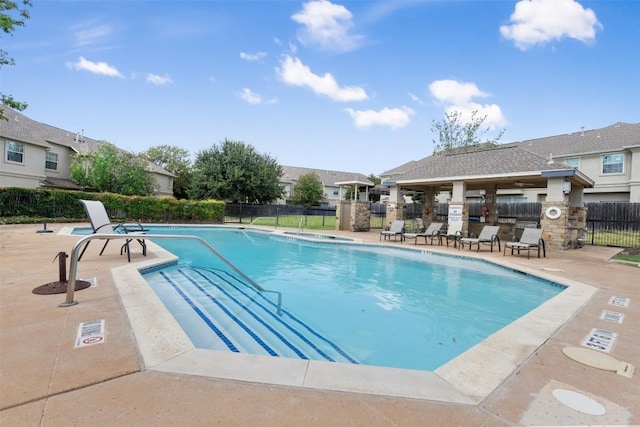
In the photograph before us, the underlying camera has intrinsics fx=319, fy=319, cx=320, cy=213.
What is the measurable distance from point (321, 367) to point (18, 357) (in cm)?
232

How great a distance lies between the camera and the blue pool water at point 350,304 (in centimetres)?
390

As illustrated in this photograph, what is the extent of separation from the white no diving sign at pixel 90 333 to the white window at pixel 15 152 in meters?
24.4

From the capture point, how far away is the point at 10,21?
34.9 ft

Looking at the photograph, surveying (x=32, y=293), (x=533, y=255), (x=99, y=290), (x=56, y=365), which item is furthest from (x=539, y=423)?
(x=533, y=255)

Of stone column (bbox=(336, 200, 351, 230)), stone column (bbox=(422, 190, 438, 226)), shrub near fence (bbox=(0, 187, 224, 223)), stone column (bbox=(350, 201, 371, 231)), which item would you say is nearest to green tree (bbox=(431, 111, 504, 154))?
stone column (bbox=(422, 190, 438, 226))

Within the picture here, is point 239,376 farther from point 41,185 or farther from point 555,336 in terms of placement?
point 41,185

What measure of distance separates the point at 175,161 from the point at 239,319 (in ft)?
133

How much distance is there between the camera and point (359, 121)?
28.6m

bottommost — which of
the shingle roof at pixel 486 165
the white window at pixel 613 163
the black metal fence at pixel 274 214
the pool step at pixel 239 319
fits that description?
the pool step at pixel 239 319

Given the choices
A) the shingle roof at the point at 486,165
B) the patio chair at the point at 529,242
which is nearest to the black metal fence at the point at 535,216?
the shingle roof at the point at 486,165

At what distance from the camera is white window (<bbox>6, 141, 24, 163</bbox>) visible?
65.5 ft

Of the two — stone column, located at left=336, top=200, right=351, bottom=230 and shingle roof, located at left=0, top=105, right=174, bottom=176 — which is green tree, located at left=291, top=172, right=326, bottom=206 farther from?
stone column, located at left=336, top=200, right=351, bottom=230

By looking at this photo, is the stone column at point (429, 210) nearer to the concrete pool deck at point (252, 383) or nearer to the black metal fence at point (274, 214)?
the black metal fence at point (274, 214)

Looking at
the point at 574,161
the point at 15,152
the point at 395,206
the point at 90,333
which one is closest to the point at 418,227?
the point at 395,206
